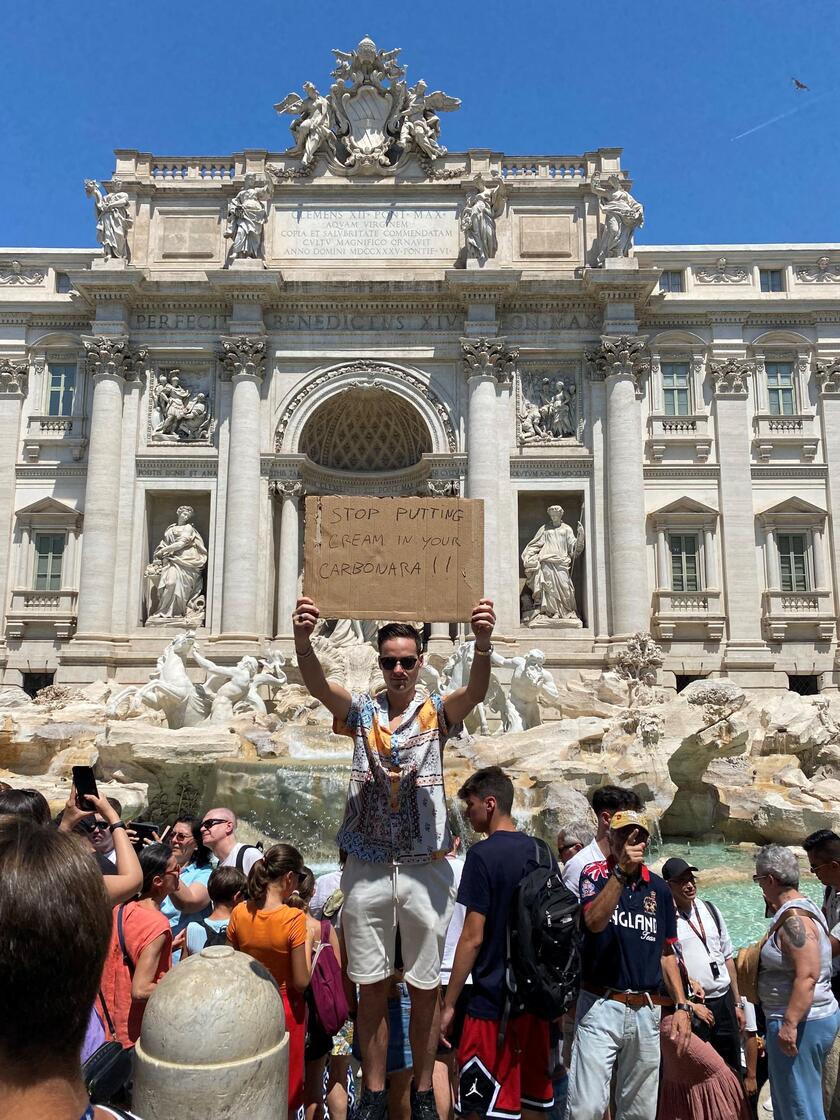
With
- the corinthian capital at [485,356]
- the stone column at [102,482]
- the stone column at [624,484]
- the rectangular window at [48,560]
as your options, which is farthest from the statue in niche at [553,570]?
the rectangular window at [48,560]

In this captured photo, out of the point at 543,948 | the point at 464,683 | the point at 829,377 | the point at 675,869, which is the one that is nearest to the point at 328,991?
the point at 543,948

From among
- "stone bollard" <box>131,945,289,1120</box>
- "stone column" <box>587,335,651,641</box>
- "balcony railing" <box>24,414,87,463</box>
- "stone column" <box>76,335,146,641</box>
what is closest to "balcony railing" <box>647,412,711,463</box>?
"stone column" <box>587,335,651,641</box>

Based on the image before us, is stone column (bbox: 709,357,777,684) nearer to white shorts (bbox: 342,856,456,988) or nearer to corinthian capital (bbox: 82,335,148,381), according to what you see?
corinthian capital (bbox: 82,335,148,381)

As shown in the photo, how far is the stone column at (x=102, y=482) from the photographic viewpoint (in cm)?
2305

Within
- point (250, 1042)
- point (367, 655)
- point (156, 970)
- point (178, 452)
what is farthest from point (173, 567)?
point (250, 1042)

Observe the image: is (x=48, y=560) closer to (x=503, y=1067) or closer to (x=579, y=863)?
(x=579, y=863)

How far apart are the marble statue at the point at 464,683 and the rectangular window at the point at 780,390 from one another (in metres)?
12.4

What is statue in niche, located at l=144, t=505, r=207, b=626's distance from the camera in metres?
23.6

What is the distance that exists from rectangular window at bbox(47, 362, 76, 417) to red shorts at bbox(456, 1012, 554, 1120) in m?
24.5

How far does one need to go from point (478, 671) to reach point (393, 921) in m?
1.18

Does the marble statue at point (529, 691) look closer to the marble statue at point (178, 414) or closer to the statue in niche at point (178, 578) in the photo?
the statue in niche at point (178, 578)

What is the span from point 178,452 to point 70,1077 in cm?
2367

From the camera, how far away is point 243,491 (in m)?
23.6

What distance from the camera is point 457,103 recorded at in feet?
84.6
